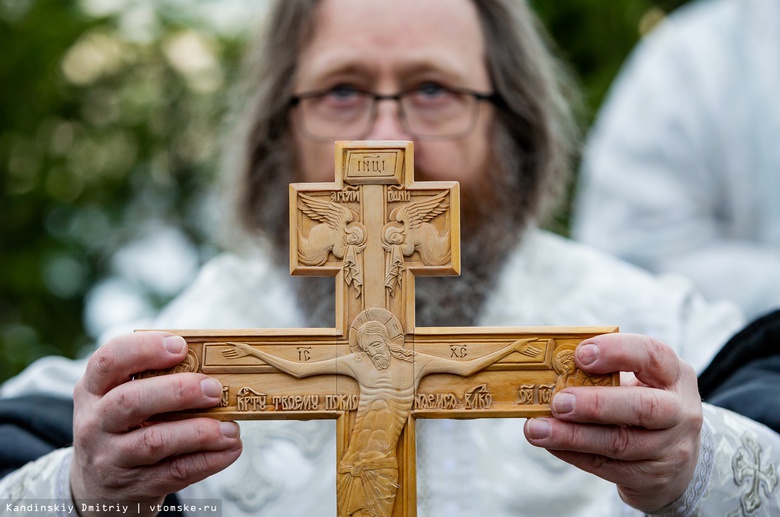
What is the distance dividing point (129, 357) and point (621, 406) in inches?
35.1

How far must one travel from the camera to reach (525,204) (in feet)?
11.3

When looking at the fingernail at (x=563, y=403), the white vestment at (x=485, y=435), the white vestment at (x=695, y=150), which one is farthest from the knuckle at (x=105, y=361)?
the white vestment at (x=695, y=150)

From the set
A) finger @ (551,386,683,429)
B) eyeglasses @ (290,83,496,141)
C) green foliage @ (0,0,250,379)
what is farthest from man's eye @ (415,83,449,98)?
green foliage @ (0,0,250,379)

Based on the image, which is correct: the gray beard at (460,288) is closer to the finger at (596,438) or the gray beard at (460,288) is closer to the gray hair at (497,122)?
the gray hair at (497,122)

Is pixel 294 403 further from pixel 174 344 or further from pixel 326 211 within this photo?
pixel 326 211

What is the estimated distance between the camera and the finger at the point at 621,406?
6.06 feet

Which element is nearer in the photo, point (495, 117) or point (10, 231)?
Result: point (495, 117)

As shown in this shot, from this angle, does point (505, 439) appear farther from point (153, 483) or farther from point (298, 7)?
point (298, 7)

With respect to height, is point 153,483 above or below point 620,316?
below

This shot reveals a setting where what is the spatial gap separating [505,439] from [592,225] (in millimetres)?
1915

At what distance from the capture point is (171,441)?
1868mm

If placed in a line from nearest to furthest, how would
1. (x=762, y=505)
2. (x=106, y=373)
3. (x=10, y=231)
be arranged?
(x=106, y=373) < (x=762, y=505) < (x=10, y=231)

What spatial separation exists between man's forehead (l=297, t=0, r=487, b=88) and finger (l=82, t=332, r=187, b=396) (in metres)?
1.25

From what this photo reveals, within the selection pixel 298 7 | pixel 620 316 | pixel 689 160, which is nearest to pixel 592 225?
pixel 689 160
